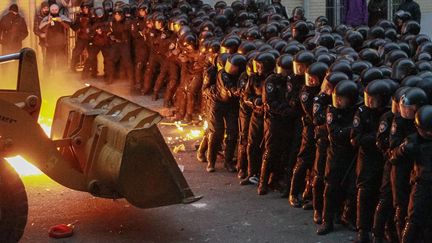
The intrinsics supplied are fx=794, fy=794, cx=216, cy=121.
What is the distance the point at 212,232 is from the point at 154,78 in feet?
26.3

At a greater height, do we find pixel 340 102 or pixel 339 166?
pixel 340 102

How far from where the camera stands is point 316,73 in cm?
891

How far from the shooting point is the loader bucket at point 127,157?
8.09m

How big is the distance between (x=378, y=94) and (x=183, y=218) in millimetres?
2776

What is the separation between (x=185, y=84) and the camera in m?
14.1

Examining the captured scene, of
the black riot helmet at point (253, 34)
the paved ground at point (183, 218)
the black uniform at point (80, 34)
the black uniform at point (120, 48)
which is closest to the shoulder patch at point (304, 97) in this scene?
the paved ground at point (183, 218)

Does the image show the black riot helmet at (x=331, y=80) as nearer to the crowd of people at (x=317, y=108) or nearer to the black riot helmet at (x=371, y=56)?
the crowd of people at (x=317, y=108)

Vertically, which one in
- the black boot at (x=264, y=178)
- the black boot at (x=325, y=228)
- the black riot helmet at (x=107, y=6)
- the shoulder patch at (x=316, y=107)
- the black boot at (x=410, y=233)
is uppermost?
the black riot helmet at (x=107, y=6)

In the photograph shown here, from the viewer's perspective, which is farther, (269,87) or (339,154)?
(269,87)

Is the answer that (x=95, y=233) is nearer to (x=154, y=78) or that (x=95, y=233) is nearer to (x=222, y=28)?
(x=222, y=28)

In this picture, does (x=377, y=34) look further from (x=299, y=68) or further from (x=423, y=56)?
(x=299, y=68)


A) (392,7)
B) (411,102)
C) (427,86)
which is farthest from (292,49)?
(392,7)

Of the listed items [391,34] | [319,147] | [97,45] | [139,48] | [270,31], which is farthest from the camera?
[97,45]

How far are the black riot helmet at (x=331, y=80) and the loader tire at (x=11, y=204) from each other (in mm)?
3320
